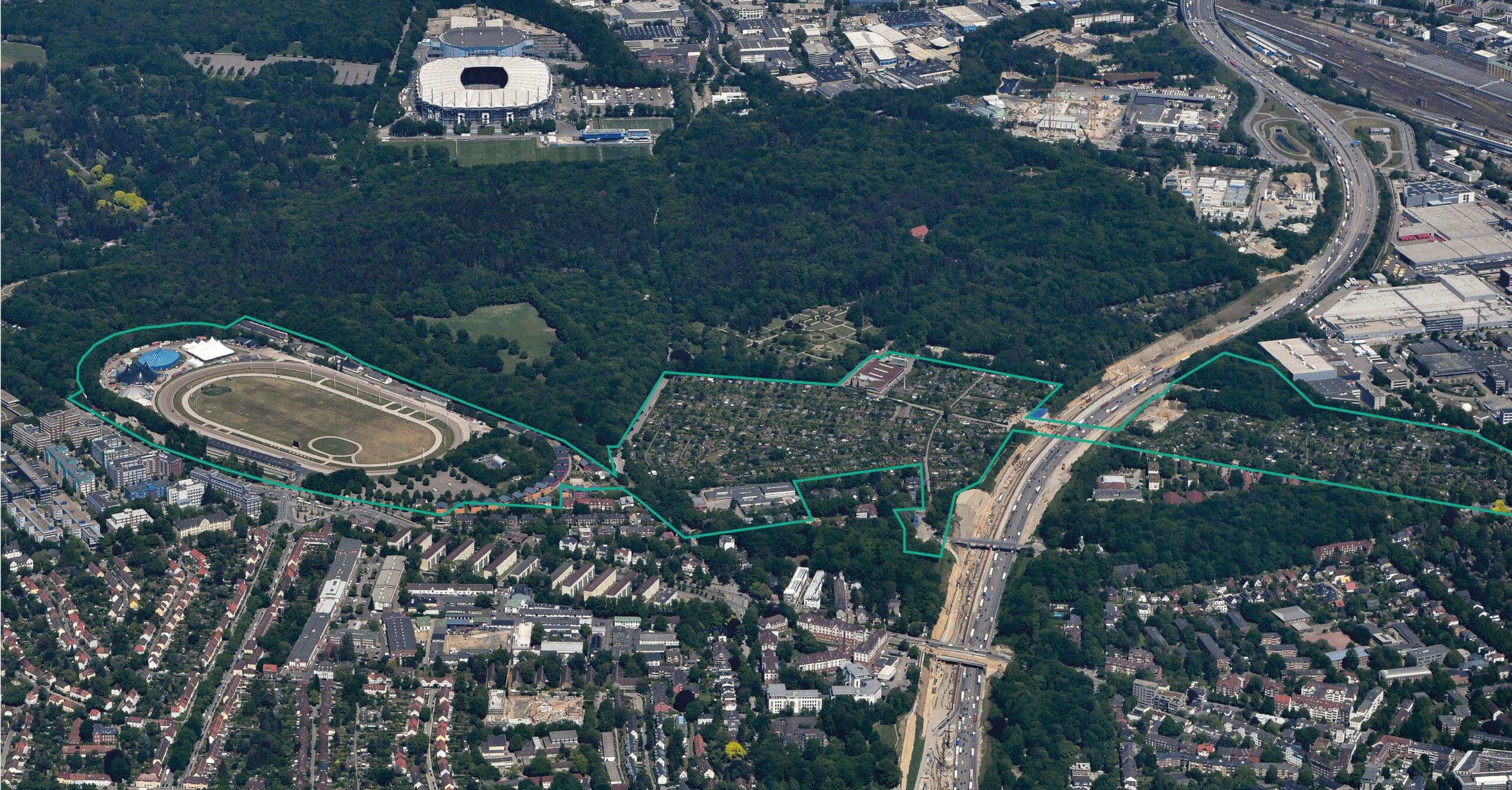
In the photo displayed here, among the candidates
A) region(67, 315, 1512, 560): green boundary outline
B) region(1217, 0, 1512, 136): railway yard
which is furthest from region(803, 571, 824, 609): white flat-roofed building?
region(1217, 0, 1512, 136): railway yard

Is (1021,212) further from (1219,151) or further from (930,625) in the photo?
(930,625)

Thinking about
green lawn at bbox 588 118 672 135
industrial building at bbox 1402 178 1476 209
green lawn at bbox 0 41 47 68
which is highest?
industrial building at bbox 1402 178 1476 209

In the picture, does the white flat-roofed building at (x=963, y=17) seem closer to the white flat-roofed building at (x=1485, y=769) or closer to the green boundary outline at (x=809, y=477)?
the green boundary outline at (x=809, y=477)

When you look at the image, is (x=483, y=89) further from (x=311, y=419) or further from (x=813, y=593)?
(x=813, y=593)

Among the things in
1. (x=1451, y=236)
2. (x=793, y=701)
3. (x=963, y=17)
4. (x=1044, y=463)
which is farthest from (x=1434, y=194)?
(x=793, y=701)

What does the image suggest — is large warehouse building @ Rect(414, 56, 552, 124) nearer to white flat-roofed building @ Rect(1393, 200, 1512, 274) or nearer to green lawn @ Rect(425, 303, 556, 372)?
green lawn @ Rect(425, 303, 556, 372)

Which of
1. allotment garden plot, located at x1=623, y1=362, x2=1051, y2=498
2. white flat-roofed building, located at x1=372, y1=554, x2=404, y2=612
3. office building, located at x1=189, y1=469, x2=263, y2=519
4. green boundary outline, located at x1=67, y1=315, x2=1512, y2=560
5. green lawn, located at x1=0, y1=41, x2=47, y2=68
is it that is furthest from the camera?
green lawn, located at x1=0, y1=41, x2=47, y2=68

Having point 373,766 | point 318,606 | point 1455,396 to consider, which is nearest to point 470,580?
point 318,606
